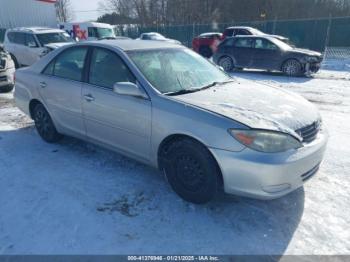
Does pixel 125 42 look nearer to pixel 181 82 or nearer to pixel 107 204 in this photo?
pixel 181 82

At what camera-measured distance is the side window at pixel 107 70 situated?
141 inches

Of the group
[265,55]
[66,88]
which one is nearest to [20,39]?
[265,55]

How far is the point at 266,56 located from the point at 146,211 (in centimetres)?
1030

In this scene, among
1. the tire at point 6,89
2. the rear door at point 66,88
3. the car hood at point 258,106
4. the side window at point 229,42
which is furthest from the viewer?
the side window at point 229,42

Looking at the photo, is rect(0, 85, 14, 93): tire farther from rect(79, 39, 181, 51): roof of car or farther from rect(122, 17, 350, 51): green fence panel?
rect(122, 17, 350, 51): green fence panel

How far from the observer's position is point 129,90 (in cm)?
327

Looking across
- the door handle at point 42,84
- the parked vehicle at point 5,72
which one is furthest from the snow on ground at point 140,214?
the parked vehicle at point 5,72

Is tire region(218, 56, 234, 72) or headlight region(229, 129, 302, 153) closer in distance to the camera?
headlight region(229, 129, 302, 153)

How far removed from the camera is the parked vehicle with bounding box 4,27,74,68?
12234 millimetres

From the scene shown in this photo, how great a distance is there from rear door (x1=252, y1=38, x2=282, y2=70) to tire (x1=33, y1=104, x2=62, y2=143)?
923 centimetres

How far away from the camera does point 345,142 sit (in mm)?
4871

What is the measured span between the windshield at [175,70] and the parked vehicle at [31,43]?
9.36 metres

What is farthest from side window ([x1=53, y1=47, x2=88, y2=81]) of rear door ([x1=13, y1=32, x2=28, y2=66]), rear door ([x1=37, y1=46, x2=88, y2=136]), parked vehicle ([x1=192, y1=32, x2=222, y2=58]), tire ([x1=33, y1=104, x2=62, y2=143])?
parked vehicle ([x1=192, y1=32, x2=222, y2=58])

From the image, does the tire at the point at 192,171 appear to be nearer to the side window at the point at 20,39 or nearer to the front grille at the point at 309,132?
the front grille at the point at 309,132
